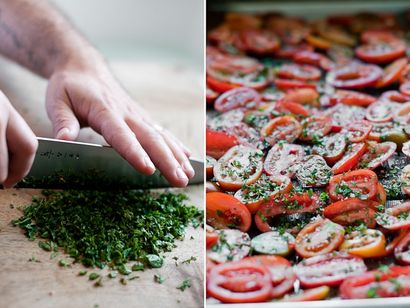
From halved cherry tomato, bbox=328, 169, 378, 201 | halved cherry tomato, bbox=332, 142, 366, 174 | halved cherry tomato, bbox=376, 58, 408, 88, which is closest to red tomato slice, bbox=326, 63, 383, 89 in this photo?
halved cherry tomato, bbox=376, 58, 408, 88

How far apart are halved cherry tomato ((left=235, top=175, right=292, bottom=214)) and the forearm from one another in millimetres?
600

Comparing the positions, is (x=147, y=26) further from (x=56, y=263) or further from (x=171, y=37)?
(x=56, y=263)

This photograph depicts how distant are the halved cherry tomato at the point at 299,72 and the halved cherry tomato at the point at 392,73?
0.18m

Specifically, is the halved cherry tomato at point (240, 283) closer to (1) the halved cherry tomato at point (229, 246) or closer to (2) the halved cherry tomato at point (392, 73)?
(1) the halved cherry tomato at point (229, 246)

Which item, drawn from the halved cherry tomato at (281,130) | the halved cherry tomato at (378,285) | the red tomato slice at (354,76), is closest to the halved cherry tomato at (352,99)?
the red tomato slice at (354,76)

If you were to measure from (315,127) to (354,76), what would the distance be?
1.04 feet

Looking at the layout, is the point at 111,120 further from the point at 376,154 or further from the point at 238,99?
the point at 376,154

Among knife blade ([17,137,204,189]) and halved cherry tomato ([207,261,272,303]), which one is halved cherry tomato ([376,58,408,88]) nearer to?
knife blade ([17,137,204,189])

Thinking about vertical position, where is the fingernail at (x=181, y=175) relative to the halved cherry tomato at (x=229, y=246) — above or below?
above

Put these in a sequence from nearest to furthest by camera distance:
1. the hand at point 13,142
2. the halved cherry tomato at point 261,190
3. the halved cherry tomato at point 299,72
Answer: the hand at point 13,142, the halved cherry tomato at point 261,190, the halved cherry tomato at point 299,72

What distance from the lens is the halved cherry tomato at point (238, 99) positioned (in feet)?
5.37

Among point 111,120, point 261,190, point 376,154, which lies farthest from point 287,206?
point 111,120

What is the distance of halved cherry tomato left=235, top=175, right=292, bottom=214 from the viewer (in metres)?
1.29

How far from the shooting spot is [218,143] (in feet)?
4.84
